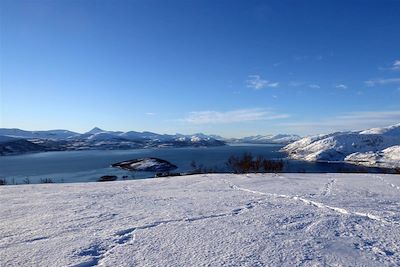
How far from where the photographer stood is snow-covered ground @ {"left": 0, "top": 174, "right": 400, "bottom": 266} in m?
5.19

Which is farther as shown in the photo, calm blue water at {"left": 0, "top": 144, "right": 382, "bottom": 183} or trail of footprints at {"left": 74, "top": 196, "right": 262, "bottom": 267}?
calm blue water at {"left": 0, "top": 144, "right": 382, "bottom": 183}

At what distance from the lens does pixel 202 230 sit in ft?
21.9

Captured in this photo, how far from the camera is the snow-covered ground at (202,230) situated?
5.19 meters

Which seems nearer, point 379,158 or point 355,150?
point 379,158

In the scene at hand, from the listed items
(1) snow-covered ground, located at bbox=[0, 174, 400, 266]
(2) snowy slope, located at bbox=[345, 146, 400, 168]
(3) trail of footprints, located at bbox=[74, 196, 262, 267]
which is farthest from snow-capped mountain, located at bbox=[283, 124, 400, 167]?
(3) trail of footprints, located at bbox=[74, 196, 262, 267]

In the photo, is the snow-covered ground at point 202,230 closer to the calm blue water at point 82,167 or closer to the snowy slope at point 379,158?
the calm blue water at point 82,167

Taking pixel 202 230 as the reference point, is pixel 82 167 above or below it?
below

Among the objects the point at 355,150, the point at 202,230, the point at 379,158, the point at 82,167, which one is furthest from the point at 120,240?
the point at 355,150

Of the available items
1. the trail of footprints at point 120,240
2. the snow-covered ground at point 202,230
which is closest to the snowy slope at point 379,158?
the snow-covered ground at point 202,230

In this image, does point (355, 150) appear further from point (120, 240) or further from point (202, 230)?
point (120, 240)

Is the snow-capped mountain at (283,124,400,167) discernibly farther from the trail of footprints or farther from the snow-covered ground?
the trail of footprints

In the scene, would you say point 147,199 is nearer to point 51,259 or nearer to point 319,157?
point 51,259

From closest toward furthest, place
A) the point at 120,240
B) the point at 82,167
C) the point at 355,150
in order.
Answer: the point at 120,240
the point at 82,167
the point at 355,150

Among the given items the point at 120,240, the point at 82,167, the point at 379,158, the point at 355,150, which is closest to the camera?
the point at 120,240
